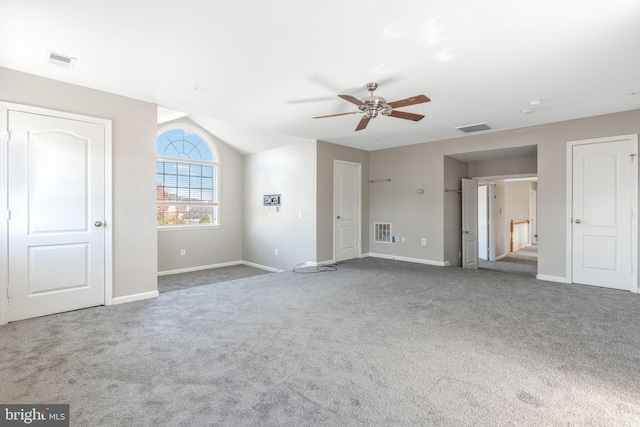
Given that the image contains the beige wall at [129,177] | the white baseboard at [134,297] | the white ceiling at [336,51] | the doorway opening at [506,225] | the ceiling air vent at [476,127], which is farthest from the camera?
the doorway opening at [506,225]

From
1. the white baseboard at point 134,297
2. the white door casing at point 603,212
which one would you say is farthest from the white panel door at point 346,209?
the white door casing at point 603,212

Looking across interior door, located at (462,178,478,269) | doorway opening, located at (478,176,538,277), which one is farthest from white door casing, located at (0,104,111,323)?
doorway opening, located at (478,176,538,277)

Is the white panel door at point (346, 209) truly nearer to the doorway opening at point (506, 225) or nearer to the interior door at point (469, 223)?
the interior door at point (469, 223)

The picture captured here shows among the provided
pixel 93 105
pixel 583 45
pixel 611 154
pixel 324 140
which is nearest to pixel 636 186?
pixel 611 154

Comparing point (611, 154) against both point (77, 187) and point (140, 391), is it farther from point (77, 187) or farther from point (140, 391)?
point (77, 187)

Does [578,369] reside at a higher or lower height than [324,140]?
lower

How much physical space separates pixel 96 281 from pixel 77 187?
1.06 m

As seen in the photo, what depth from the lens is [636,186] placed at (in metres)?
4.11

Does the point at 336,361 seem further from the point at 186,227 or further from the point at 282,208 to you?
the point at 186,227

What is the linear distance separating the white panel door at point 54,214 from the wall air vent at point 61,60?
61 centimetres

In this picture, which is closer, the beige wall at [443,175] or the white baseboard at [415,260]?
the beige wall at [443,175]

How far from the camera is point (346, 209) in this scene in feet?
21.6

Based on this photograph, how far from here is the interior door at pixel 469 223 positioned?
6.44 metres

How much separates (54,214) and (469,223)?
267 inches
